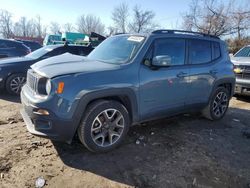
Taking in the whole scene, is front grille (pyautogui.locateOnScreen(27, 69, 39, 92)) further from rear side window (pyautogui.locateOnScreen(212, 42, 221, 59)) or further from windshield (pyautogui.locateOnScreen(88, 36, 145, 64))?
rear side window (pyautogui.locateOnScreen(212, 42, 221, 59))

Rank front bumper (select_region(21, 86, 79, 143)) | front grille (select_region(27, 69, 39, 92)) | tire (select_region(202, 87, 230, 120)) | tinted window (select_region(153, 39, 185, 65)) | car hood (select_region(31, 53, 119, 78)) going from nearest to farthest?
front bumper (select_region(21, 86, 79, 143)) < car hood (select_region(31, 53, 119, 78)) < front grille (select_region(27, 69, 39, 92)) < tinted window (select_region(153, 39, 185, 65)) < tire (select_region(202, 87, 230, 120))

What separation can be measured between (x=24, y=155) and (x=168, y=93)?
8.11 feet

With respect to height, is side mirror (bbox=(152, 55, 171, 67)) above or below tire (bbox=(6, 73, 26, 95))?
above

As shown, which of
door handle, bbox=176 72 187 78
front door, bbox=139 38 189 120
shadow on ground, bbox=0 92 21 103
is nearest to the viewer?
front door, bbox=139 38 189 120

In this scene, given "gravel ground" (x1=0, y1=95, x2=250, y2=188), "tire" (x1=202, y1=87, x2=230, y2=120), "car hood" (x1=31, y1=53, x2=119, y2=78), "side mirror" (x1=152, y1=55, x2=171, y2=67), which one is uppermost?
"side mirror" (x1=152, y1=55, x2=171, y2=67)

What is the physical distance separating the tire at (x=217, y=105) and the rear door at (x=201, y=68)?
32 cm

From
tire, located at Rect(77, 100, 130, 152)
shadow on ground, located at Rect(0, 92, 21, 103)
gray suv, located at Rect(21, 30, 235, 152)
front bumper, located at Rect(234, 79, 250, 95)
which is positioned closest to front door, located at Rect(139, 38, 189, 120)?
gray suv, located at Rect(21, 30, 235, 152)

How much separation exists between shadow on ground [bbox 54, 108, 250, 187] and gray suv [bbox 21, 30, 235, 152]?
0.29m

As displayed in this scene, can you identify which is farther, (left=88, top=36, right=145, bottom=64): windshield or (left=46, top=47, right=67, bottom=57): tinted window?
(left=46, top=47, right=67, bottom=57): tinted window

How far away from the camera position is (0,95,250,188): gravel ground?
10.3 ft

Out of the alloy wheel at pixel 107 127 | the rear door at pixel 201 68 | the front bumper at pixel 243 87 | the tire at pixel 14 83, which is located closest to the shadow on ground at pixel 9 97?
the tire at pixel 14 83

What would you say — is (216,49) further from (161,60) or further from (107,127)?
(107,127)

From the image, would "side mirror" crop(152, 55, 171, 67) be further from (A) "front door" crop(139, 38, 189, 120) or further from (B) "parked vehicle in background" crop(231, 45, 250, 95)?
(B) "parked vehicle in background" crop(231, 45, 250, 95)

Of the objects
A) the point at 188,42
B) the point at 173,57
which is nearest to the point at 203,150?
the point at 173,57
